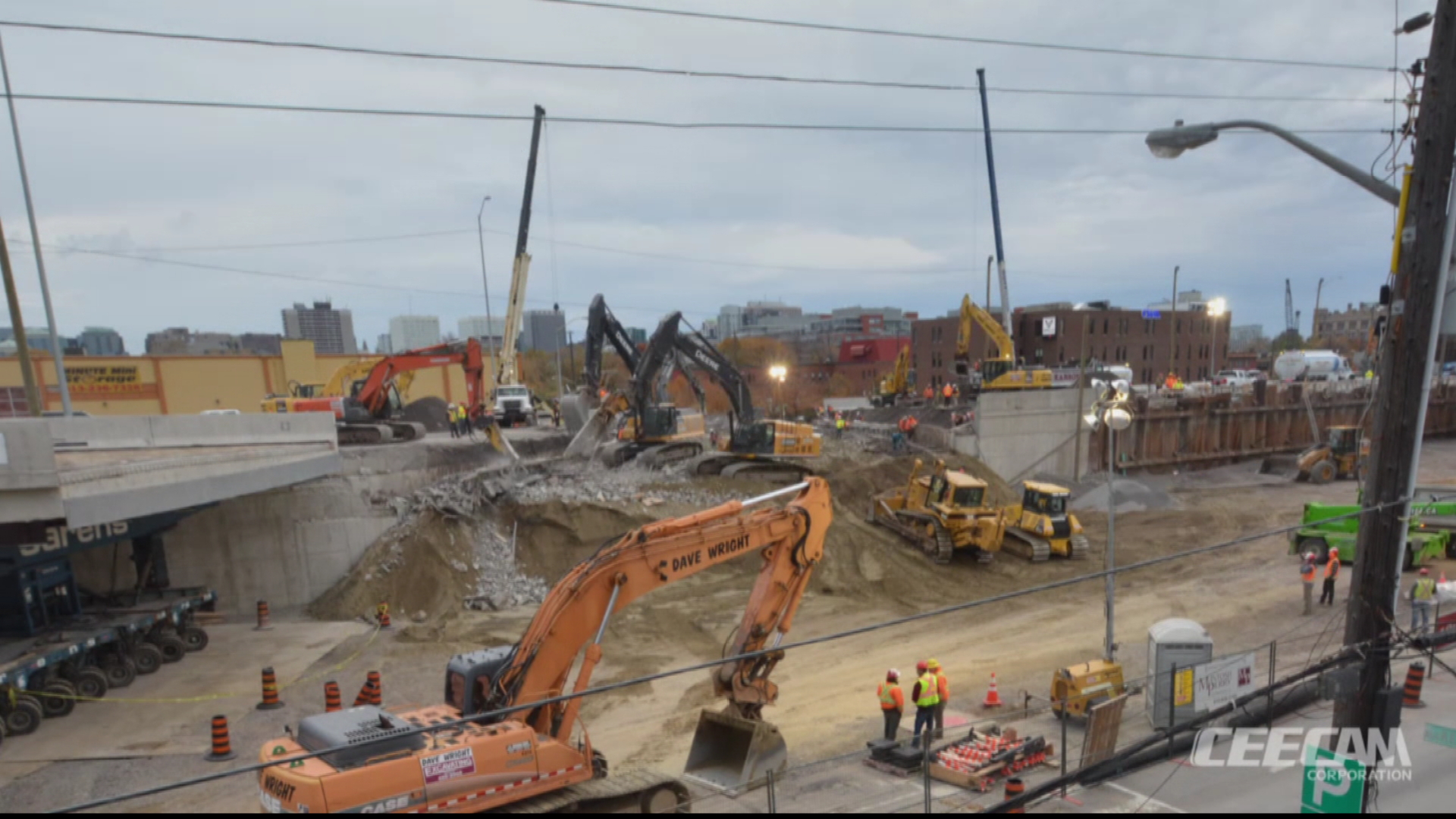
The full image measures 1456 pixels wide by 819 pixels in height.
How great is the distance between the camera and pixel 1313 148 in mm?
5574

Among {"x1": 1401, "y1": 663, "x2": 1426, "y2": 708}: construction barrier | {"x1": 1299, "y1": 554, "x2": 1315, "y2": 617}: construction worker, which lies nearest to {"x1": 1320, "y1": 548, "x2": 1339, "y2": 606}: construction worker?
{"x1": 1299, "y1": 554, "x2": 1315, "y2": 617}: construction worker

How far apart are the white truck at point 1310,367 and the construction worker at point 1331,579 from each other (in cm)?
4522

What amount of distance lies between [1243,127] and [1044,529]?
18.4m

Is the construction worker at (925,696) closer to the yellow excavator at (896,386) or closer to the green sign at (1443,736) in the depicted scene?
the green sign at (1443,736)

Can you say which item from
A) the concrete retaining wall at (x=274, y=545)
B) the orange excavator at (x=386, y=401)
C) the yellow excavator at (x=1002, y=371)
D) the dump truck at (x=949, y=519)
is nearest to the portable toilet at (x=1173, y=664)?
the dump truck at (x=949, y=519)

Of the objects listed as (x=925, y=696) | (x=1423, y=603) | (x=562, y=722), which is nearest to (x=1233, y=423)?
(x=1423, y=603)

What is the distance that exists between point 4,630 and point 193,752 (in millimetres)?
5124

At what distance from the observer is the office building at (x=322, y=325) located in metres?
134

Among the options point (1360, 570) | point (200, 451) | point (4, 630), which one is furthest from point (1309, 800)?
point (200, 451)

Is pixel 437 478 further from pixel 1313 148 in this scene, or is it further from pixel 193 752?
pixel 1313 148

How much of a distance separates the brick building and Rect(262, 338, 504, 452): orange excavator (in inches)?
1618

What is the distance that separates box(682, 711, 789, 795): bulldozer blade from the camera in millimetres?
9312

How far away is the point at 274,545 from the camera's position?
63.9ft

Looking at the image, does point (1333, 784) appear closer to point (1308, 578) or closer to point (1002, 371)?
point (1308, 578)
